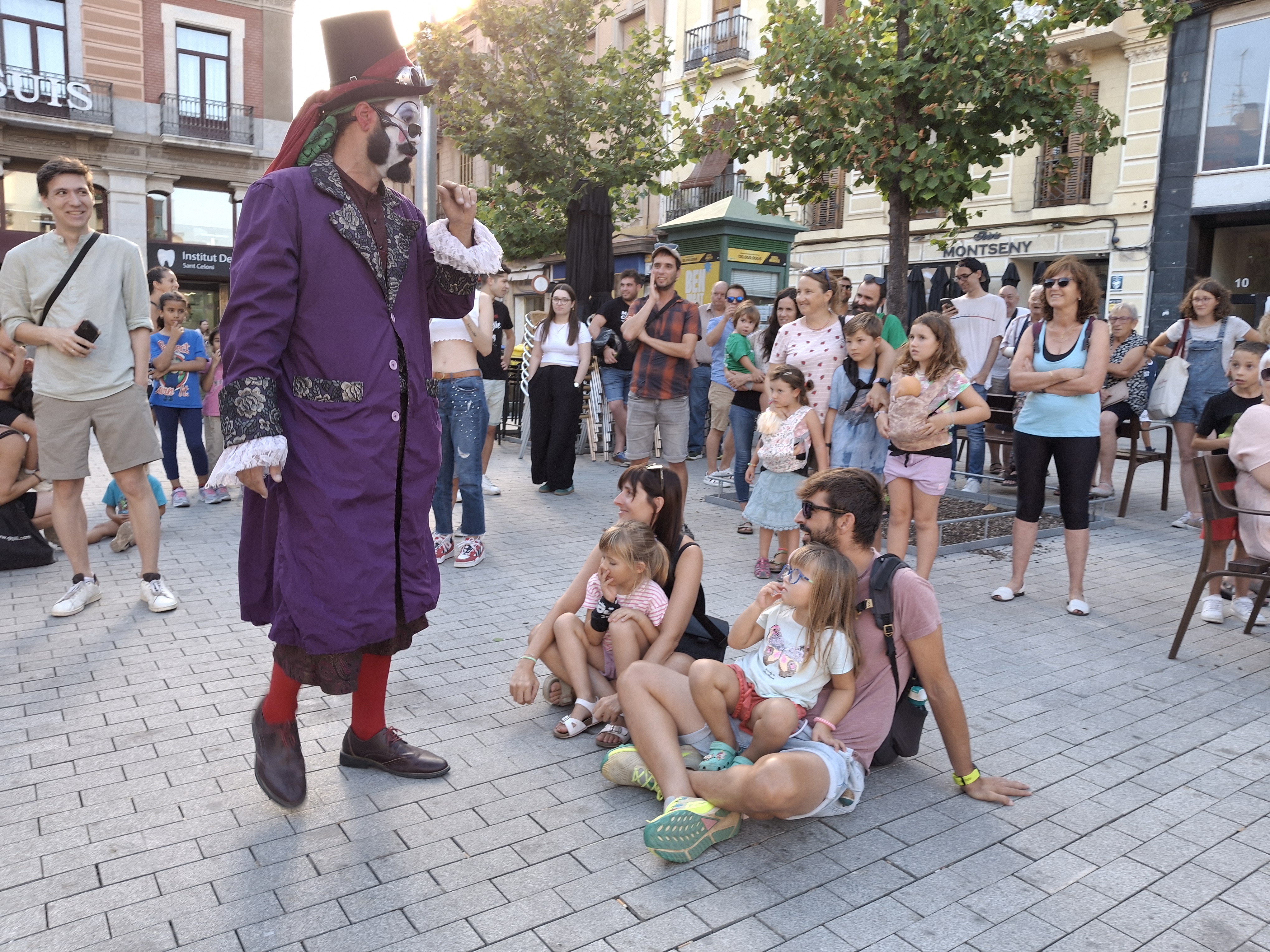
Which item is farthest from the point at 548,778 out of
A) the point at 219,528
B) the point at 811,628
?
the point at 219,528

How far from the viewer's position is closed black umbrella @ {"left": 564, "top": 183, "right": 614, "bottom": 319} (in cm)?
1136

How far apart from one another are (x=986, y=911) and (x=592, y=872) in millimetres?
1077

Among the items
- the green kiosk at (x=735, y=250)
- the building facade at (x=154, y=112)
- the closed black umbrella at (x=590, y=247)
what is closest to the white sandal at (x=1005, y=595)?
the closed black umbrella at (x=590, y=247)

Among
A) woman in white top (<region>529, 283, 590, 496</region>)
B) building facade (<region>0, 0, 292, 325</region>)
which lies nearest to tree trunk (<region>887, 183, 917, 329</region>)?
woman in white top (<region>529, 283, 590, 496</region>)

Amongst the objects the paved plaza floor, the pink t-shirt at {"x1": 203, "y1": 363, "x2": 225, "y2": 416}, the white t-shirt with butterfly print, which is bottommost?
the paved plaza floor

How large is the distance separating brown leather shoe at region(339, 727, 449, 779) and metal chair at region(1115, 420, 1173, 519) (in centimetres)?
725

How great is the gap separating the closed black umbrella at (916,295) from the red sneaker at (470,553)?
499 inches

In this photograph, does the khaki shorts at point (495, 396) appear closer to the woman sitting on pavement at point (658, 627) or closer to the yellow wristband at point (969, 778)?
the woman sitting on pavement at point (658, 627)

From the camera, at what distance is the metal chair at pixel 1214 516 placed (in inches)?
174

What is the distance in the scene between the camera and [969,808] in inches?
119

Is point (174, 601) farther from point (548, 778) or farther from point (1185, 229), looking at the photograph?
point (1185, 229)

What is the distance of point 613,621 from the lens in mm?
3457

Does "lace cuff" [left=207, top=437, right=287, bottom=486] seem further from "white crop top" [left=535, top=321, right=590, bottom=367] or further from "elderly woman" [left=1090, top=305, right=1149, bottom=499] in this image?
"elderly woman" [left=1090, top=305, right=1149, bottom=499]

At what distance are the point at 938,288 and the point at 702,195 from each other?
9.80m
